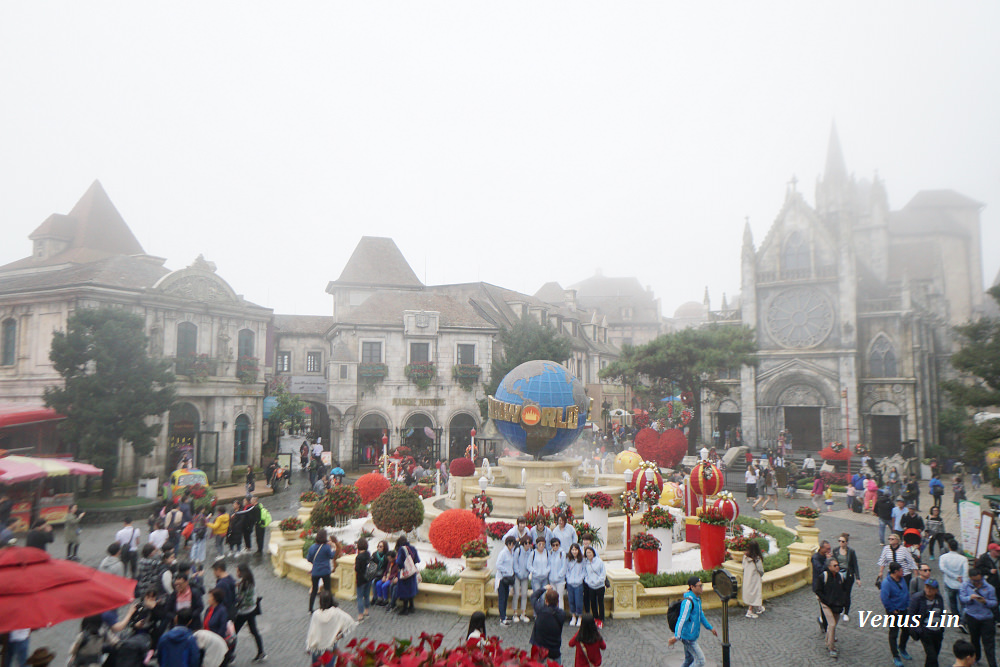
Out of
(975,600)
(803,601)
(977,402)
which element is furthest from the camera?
(977,402)

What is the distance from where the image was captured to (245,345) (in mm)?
33344

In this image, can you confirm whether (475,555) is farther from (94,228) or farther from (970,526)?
(94,228)

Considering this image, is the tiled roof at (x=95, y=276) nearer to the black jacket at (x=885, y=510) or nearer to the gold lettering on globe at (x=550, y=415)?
the gold lettering on globe at (x=550, y=415)

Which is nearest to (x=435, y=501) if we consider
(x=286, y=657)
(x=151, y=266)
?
(x=286, y=657)

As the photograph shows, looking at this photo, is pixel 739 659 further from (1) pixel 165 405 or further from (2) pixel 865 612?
(1) pixel 165 405

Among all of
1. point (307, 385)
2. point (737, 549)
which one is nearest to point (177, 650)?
point (737, 549)

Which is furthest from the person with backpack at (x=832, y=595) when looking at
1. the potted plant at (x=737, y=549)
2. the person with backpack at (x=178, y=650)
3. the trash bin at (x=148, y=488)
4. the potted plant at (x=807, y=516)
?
the trash bin at (x=148, y=488)

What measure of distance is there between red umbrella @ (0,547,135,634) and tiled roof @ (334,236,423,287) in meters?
38.1

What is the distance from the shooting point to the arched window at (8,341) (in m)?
28.1

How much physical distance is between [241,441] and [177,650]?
27438mm

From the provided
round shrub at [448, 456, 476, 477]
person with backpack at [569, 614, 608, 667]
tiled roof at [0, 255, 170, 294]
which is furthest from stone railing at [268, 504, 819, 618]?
tiled roof at [0, 255, 170, 294]

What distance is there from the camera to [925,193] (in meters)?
62.4

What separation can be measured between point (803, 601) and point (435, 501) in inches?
434

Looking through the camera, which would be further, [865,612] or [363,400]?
[363,400]
